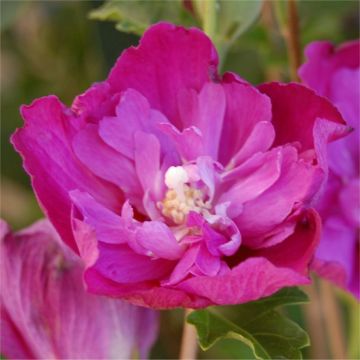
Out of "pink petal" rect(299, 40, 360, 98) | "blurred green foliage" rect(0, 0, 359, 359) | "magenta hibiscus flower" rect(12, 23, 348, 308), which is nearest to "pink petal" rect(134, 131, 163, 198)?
"magenta hibiscus flower" rect(12, 23, 348, 308)

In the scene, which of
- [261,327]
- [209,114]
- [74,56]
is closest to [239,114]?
[209,114]

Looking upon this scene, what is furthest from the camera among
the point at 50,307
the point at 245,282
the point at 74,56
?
the point at 74,56

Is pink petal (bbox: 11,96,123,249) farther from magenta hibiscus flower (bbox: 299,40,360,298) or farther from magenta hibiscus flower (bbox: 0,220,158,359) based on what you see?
magenta hibiscus flower (bbox: 299,40,360,298)

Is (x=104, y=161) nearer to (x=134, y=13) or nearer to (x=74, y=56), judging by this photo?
(x=134, y=13)

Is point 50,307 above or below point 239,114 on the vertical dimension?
below

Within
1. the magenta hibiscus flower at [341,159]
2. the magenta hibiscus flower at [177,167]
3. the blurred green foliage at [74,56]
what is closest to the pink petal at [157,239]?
the magenta hibiscus flower at [177,167]

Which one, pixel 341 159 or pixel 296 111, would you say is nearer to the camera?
pixel 296 111

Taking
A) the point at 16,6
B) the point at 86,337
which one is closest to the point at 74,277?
the point at 86,337
